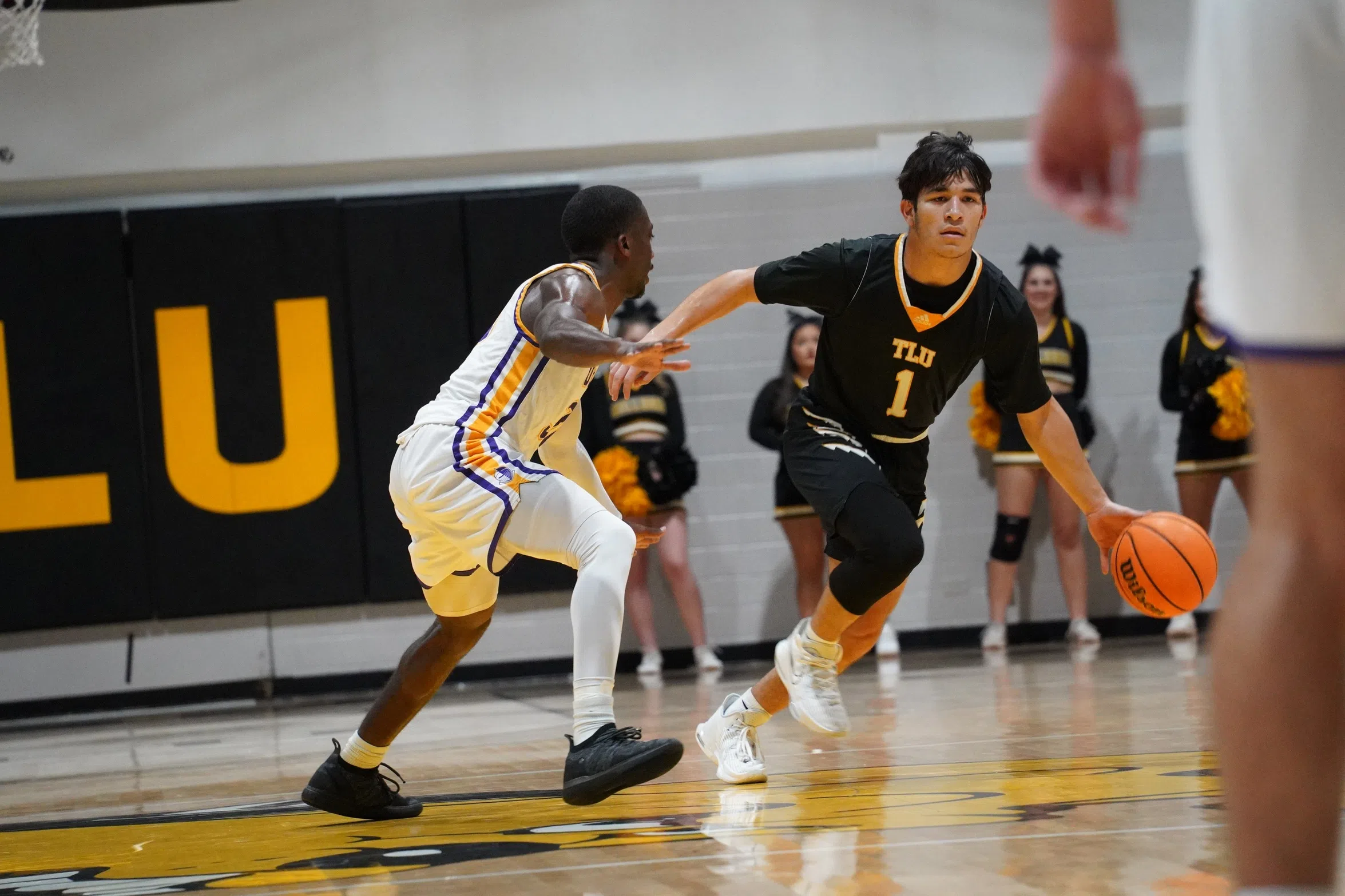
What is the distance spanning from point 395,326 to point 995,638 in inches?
171

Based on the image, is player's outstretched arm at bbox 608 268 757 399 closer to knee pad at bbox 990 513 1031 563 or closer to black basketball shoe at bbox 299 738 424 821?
black basketball shoe at bbox 299 738 424 821

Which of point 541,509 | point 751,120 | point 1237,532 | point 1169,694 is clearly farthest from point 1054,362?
point 541,509

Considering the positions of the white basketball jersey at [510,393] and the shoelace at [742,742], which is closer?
the white basketball jersey at [510,393]

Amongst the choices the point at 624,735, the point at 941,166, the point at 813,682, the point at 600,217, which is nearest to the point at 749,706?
the point at 813,682

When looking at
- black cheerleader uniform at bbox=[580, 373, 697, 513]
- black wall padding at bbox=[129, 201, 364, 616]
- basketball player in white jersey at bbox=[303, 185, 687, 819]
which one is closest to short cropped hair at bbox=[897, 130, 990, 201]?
basketball player in white jersey at bbox=[303, 185, 687, 819]

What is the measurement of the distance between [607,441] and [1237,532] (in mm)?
4230

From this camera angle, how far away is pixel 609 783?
3.07 meters

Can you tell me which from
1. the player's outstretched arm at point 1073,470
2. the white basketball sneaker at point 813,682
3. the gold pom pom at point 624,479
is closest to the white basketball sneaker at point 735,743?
the white basketball sneaker at point 813,682

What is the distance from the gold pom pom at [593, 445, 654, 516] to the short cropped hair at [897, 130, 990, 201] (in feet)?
13.9

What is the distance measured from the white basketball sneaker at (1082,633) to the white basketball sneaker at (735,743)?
16.4ft

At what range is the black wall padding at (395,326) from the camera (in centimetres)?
874

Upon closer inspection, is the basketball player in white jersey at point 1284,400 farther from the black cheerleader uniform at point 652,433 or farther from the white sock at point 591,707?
the black cheerleader uniform at point 652,433

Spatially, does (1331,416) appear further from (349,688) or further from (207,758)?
(349,688)

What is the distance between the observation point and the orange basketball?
3834 mm
